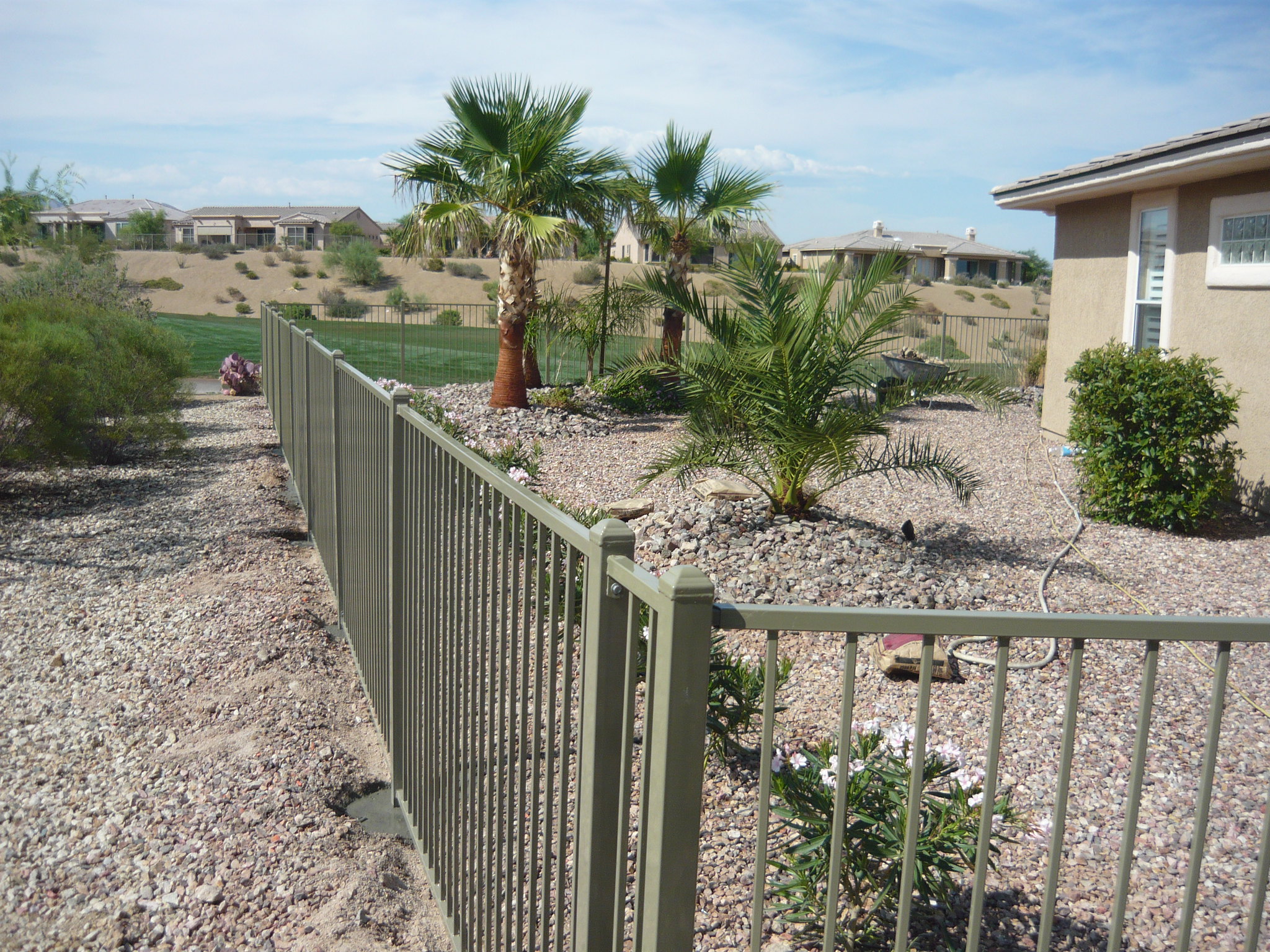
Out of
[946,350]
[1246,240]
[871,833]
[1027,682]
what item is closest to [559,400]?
[1246,240]

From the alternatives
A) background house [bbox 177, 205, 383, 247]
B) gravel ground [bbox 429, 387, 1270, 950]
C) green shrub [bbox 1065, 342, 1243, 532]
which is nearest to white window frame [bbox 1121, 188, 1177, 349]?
green shrub [bbox 1065, 342, 1243, 532]

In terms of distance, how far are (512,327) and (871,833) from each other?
12774 millimetres

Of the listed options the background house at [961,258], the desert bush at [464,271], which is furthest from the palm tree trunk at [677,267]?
the background house at [961,258]

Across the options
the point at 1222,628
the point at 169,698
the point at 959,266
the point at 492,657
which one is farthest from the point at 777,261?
the point at 959,266

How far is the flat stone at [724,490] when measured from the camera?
8062 mm

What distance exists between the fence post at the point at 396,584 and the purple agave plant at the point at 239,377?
14833mm

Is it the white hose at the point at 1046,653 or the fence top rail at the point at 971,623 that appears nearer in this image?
the fence top rail at the point at 971,623

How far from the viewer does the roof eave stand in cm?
845

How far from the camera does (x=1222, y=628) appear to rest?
169cm

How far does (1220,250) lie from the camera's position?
945 cm

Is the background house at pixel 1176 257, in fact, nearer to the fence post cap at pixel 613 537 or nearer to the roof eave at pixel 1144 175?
the roof eave at pixel 1144 175

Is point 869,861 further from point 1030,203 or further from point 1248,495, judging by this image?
point 1030,203

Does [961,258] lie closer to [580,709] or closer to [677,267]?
[677,267]

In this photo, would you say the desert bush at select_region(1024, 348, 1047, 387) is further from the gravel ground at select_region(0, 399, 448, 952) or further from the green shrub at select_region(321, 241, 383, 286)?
the green shrub at select_region(321, 241, 383, 286)
